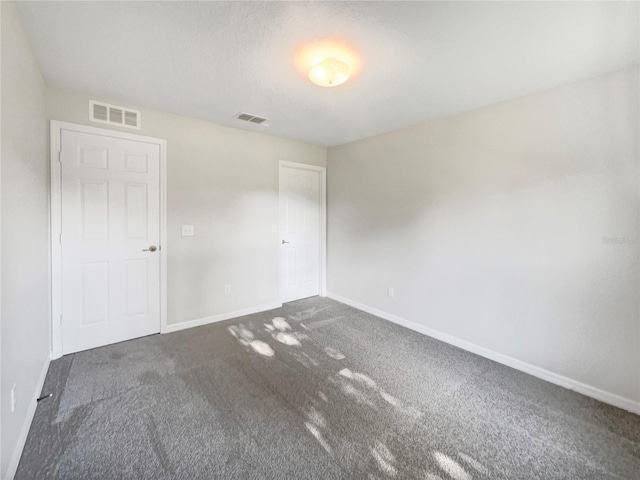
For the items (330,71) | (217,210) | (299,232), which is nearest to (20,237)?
(217,210)

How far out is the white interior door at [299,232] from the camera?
409cm

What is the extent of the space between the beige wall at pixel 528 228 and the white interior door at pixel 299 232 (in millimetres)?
1171

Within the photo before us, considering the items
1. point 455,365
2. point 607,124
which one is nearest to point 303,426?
point 455,365

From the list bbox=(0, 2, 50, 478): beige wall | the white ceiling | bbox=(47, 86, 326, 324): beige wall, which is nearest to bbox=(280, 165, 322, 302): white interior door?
A: bbox=(47, 86, 326, 324): beige wall

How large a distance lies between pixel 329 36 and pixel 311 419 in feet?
7.98

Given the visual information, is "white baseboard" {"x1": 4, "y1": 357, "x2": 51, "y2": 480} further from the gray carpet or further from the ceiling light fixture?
the ceiling light fixture

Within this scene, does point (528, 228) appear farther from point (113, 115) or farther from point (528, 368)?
point (113, 115)

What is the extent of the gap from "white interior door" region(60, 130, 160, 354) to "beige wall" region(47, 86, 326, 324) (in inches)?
6.9

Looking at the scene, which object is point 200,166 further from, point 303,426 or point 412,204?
point 303,426

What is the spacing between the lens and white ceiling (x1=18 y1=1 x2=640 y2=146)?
1.54m

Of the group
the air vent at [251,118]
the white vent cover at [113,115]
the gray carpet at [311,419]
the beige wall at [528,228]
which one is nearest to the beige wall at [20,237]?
the gray carpet at [311,419]

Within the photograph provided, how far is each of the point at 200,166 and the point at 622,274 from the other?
393cm

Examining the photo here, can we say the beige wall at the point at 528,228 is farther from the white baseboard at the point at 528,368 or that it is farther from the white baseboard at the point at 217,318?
the white baseboard at the point at 217,318

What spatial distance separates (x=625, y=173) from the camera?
1963mm
